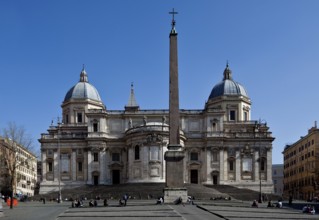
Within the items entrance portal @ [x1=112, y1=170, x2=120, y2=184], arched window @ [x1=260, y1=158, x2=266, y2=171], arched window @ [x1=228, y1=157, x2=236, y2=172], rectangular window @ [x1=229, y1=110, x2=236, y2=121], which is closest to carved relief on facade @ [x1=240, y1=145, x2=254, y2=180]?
arched window @ [x1=228, y1=157, x2=236, y2=172]

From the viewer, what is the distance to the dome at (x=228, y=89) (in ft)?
323

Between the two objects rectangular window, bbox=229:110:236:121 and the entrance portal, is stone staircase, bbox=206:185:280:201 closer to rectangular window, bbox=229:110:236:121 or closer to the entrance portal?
rectangular window, bbox=229:110:236:121

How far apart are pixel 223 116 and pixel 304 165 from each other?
2138 cm

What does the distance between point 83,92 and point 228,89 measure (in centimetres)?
2765

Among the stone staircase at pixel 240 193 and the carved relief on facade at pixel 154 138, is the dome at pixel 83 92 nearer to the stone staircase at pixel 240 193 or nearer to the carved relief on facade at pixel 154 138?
the carved relief on facade at pixel 154 138

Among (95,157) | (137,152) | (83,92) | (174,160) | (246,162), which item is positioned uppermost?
(83,92)

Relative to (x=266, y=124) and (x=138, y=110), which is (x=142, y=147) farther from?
(x=266, y=124)

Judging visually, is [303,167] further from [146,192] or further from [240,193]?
[146,192]

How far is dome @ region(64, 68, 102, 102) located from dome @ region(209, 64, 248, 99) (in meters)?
22.7

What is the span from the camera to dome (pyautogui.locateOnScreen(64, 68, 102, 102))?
99.8 metres

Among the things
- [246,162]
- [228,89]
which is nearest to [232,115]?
[228,89]

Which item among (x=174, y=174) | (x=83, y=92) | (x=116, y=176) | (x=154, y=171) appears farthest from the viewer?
(x=83, y=92)

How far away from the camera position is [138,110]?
94438mm

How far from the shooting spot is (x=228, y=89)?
98.9 meters
